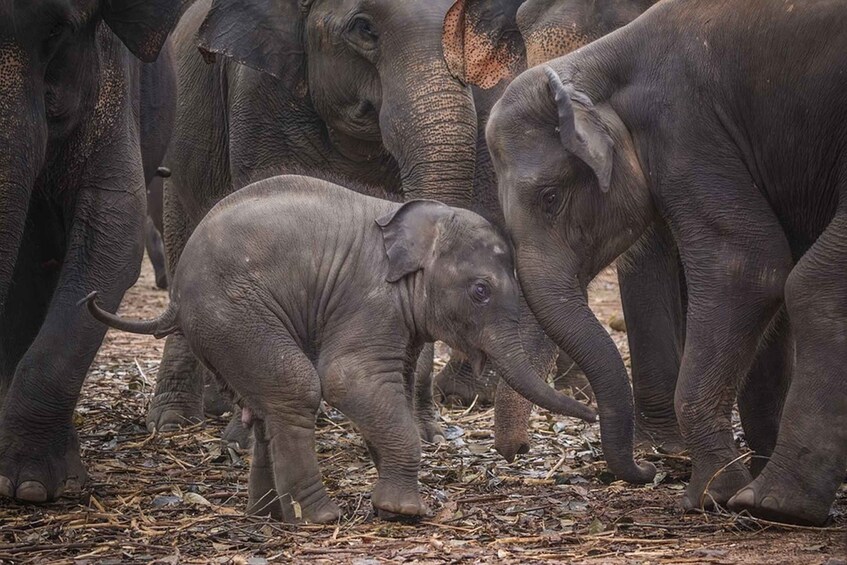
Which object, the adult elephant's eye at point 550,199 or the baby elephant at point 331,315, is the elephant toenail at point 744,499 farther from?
the adult elephant's eye at point 550,199

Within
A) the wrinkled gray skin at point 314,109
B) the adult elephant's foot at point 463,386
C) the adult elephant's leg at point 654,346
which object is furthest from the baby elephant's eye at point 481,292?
the adult elephant's foot at point 463,386

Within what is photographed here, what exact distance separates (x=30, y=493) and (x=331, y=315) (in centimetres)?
125

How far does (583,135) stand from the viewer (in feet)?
18.0

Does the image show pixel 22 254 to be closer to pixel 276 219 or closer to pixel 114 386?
pixel 276 219

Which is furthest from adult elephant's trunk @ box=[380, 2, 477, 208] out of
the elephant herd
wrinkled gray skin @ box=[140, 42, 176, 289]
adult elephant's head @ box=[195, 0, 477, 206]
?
wrinkled gray skin @ box=[140, 42, 176, 289]

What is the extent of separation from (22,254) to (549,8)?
2.46 m

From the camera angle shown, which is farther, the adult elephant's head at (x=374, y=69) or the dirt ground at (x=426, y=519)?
the adult elephant's head at (x=374, y=69)

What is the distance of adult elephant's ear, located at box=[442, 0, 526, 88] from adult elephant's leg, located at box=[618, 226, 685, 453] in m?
1.04

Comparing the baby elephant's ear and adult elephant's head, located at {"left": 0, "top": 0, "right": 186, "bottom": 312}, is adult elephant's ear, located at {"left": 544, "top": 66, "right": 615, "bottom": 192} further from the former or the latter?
adult elephant's head, located at {"left": 0, "top": 0, "right": 186, "bottom": 312}

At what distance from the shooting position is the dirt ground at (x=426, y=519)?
16.3ft

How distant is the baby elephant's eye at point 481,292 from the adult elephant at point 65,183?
1429mm

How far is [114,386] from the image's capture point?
909cm

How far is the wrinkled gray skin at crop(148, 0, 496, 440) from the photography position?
7.00m

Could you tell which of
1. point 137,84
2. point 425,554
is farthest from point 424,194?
point 425,554
